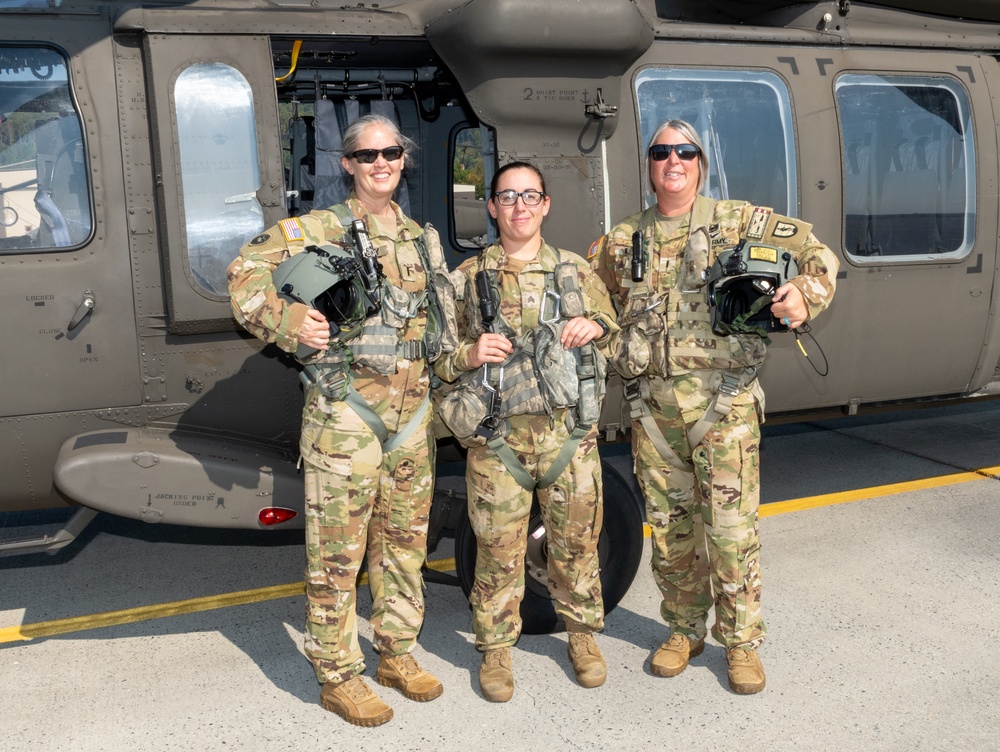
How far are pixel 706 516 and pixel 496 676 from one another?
1128mm

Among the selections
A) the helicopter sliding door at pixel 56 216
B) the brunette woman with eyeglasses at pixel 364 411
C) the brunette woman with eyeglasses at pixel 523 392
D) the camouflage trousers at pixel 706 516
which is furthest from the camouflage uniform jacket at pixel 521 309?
the helicopter sliding door at pixel 56 216

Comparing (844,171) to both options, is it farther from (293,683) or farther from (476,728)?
(293,683)

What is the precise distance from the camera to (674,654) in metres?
4.28

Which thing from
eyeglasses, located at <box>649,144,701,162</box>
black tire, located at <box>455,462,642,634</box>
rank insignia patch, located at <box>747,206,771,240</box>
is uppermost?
eyeglasses, located at <box>649,144,701,162</box>

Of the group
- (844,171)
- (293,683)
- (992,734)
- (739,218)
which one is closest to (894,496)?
(844,171)

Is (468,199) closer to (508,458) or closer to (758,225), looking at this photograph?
(758,225)

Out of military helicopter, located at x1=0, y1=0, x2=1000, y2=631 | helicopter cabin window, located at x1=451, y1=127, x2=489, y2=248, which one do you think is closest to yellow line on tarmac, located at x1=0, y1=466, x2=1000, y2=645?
military helicopter, located at x1=0, y1=0, x2=1000, y2=631

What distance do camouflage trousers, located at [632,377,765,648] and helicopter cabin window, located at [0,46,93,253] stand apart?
8.70ft

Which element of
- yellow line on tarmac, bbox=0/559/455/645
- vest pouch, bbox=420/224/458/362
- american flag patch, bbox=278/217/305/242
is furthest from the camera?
yellow line on tarmac, bbox=0/559/455/645

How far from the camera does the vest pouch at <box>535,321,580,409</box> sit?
3.77m

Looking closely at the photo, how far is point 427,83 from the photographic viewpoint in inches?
223

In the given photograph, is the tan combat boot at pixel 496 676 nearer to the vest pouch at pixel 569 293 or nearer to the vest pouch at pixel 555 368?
the vest pouch at pixel 555 368

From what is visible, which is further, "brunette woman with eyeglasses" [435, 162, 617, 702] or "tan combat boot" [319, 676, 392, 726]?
"tan combat boot" [319, 676, 392, 726]

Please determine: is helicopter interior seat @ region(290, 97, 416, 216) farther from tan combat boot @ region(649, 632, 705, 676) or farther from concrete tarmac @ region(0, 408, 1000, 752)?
tan combat boot @ region(649, 632, 705, 676)
